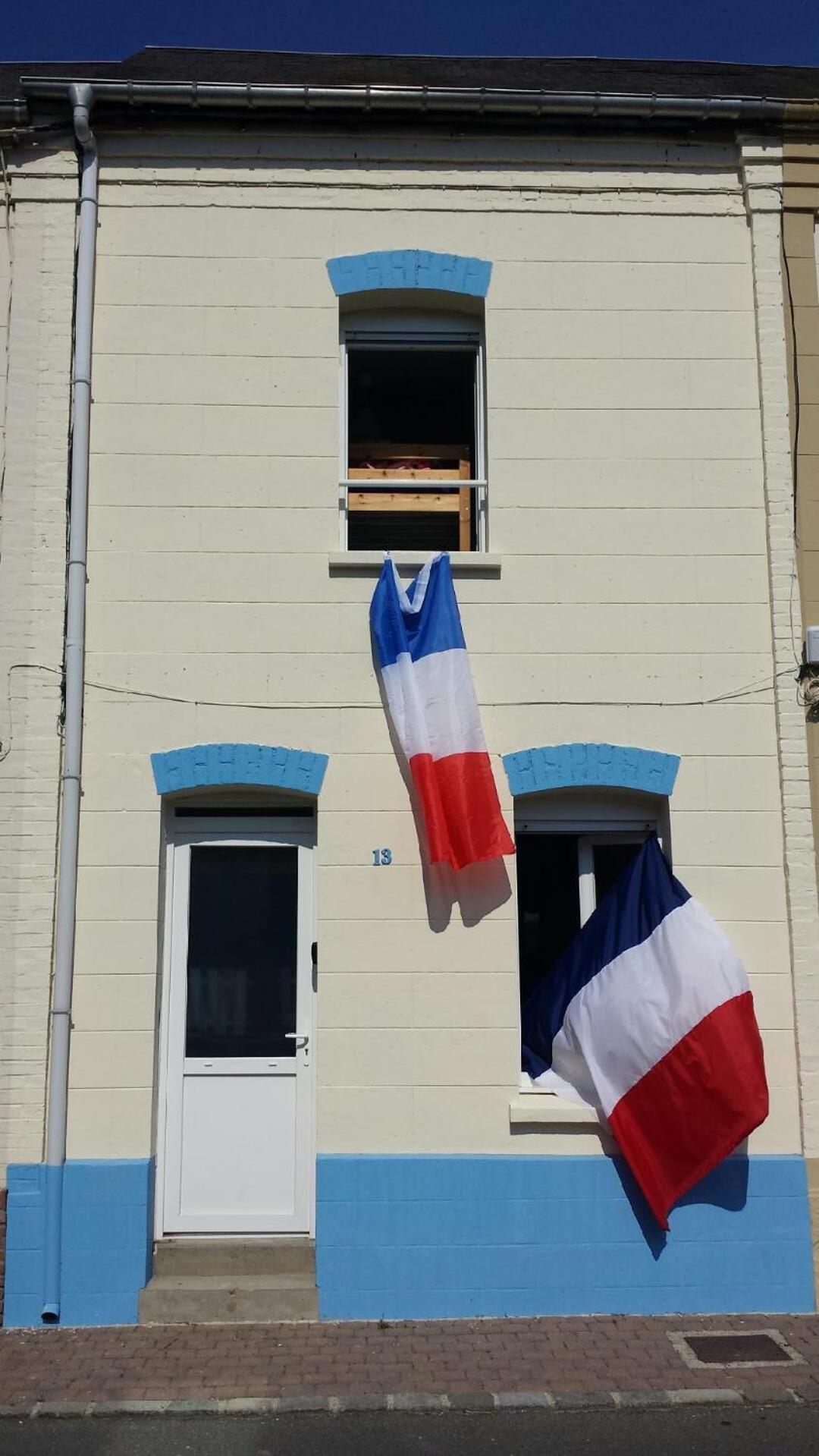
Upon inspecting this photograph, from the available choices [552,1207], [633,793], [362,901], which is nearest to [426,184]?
[633,793]

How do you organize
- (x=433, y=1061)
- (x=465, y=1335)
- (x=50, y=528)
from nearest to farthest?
(x=465, y=1335) < (x=433, y=1061) < (x=50, y=528)

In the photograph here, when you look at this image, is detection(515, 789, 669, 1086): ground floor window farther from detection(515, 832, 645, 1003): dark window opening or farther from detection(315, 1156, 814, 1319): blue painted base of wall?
detection(315, 1156, 814, 1319): blue painted base of wall

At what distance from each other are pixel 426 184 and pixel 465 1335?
659 centimetres

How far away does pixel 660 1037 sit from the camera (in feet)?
21.4

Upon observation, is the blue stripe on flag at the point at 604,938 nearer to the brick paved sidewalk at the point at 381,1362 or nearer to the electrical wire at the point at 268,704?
the electrical wire at the point at 268,704

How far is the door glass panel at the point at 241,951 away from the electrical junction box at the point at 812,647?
3.18m

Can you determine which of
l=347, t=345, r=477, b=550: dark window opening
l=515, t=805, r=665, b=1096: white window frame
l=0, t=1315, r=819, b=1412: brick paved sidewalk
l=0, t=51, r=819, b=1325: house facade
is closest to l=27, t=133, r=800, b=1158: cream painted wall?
l=0, t=51, r=819, b=1325: house facade

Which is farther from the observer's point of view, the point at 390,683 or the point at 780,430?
the point at 780,430

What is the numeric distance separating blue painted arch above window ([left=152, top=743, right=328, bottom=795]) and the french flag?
0.59 metres

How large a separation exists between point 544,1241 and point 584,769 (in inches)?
100.0

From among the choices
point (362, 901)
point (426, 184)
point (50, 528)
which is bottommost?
point (362, 901)

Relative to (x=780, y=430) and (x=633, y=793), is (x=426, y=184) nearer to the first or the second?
(x=780, y=430)

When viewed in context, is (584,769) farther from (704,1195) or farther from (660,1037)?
(704,1195)

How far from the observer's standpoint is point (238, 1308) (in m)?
6.28
